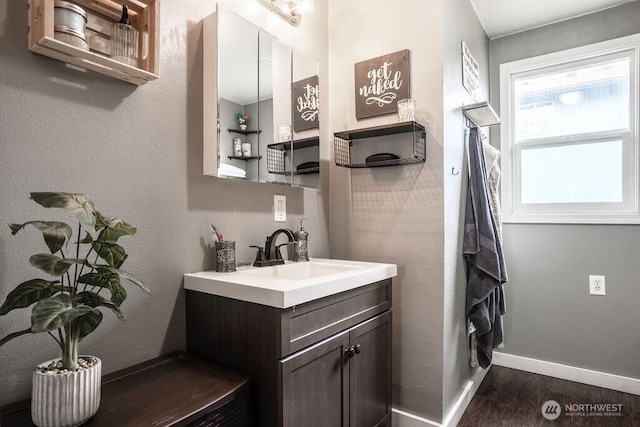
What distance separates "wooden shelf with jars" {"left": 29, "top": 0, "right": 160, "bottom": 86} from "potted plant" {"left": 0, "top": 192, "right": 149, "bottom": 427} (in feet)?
1.57

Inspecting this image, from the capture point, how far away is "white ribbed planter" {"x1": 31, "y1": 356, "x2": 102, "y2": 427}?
0.83 metres

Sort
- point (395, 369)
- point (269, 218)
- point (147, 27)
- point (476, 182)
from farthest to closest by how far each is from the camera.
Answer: point (476, 182) < point (395, 369) < point (269, 218) < point (147, 27)

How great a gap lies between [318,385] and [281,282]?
0.39 metres

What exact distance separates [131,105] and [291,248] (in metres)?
0.98

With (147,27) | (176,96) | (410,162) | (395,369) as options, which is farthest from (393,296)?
(147,27)

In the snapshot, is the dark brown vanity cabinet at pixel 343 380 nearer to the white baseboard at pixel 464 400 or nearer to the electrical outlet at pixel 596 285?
the white baseboard at pixel 464 400

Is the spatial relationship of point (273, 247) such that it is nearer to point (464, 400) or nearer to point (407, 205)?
point (407, 205)

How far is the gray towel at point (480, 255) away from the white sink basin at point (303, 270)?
0.80 meters

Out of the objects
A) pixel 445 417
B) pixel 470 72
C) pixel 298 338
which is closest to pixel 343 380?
pixel 298 338

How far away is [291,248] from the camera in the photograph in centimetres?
188

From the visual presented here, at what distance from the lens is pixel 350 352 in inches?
55.2

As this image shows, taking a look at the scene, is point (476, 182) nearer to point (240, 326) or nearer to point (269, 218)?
point (269, 218)

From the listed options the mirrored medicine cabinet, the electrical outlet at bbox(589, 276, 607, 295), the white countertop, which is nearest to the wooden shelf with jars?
the mirrored medicine cabinet

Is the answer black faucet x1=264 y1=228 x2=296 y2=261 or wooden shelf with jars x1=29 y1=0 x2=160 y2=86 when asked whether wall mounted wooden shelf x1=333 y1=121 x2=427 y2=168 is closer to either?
black faucet x1=264 y1=228 x2=296 y2=261
